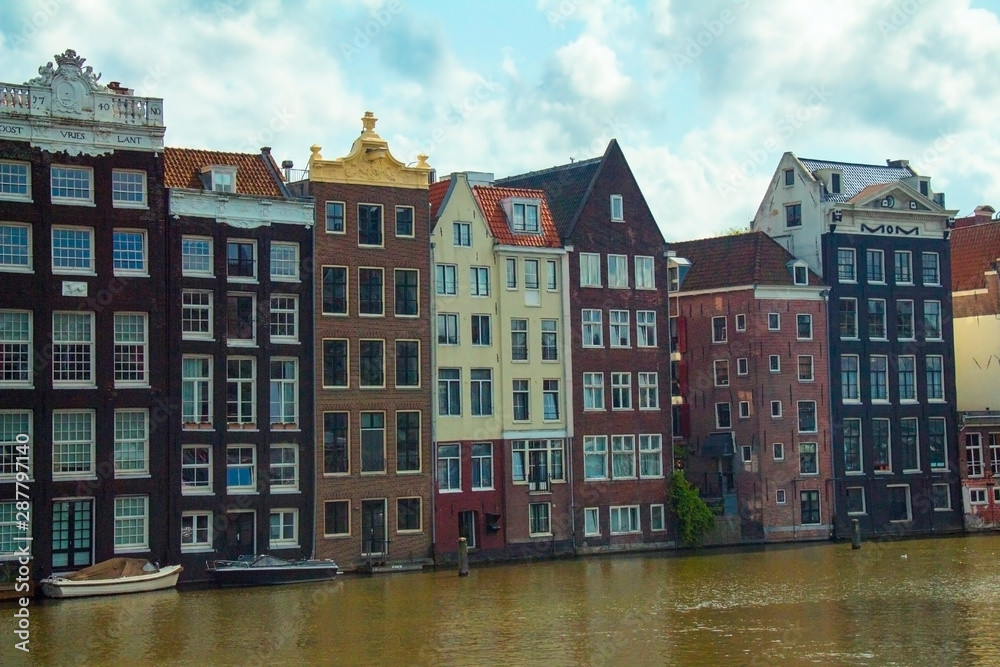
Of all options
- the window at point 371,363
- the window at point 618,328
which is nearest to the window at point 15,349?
the window at point 371,363

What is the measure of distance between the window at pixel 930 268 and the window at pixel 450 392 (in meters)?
28.6

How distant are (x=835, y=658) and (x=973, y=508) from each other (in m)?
44.3

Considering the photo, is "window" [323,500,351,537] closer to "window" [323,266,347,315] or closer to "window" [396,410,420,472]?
"window" [396,410,420,472]

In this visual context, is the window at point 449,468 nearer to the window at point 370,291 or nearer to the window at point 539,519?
the window at point 539,519

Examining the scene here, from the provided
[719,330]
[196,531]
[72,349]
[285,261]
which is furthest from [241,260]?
[719,330]

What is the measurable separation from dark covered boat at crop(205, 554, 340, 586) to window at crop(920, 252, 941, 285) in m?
38.6

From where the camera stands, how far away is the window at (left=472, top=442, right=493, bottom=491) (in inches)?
2864

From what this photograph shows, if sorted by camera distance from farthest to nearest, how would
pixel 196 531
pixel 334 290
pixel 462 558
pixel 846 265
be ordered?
pixel 846 265
pixel 334 290
pixel 462 558
pixel 196 531

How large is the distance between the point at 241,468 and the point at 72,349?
8.25m

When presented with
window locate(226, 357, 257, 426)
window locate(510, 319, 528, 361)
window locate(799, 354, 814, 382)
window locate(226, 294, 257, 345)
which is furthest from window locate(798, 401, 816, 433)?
window locate(226, 294, 257, 345)

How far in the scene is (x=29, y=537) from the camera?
6012 centimetres

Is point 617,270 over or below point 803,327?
over

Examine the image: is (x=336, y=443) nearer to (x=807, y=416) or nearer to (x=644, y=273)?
(x=644, y=273)

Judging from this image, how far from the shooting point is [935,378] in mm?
88000
